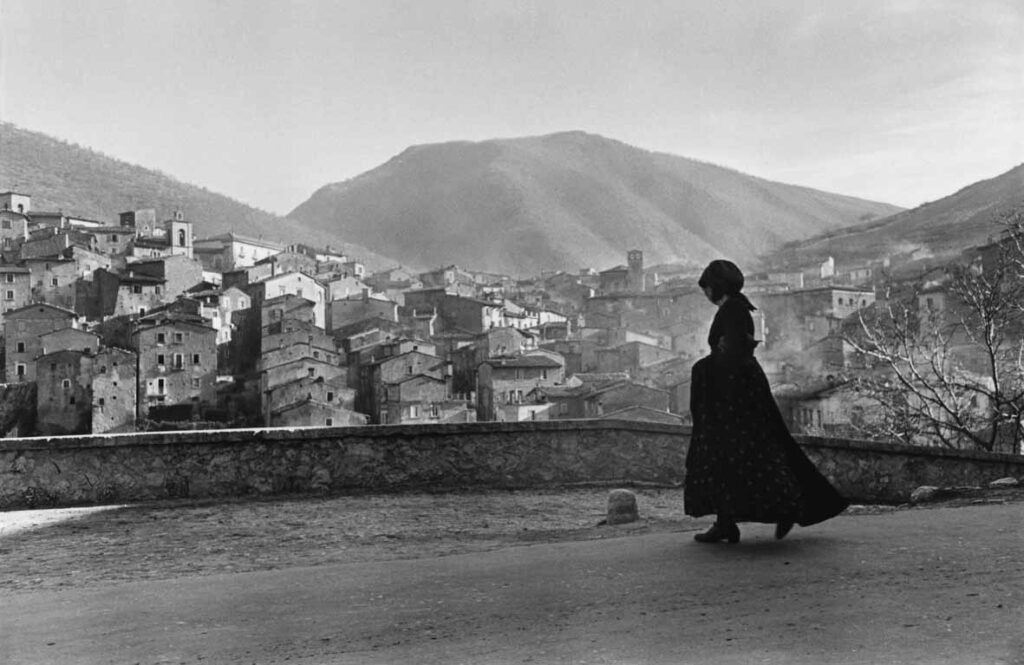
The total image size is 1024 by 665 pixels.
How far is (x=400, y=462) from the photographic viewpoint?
10.1m

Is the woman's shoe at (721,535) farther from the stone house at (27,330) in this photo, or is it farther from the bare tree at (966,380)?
the stone house at (27,330)

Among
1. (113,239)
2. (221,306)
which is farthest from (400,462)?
(113,239)

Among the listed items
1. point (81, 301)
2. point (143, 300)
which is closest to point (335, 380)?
point (143, 300)

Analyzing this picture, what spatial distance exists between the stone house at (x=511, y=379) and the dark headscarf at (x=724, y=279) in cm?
3573

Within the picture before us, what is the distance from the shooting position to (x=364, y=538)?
25.0 ft

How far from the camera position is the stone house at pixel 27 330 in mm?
48344

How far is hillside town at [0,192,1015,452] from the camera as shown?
132 feet

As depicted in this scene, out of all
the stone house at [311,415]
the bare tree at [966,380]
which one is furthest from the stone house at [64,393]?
the bare tree at [966,380]

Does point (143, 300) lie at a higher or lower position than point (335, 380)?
higher

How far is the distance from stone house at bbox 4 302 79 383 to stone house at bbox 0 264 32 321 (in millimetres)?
5255

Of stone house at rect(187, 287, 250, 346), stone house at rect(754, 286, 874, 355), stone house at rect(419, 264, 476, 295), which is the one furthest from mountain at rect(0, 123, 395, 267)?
stone house at rect(754, 286, 874, 355)

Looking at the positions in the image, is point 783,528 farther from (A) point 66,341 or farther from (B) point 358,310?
(B) point 358,310

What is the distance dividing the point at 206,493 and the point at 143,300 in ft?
168

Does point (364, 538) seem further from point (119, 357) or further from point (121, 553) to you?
point (119, 357)
